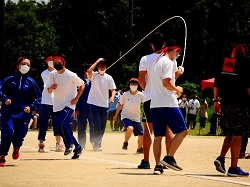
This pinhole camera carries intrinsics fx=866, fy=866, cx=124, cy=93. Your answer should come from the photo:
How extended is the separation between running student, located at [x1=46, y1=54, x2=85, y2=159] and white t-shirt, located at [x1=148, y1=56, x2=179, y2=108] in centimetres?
363

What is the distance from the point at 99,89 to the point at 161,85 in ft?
24.5

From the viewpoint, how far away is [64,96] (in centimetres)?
1630

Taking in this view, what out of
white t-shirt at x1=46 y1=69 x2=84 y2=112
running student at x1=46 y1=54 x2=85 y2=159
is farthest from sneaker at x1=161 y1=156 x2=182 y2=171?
white t-shirt at x1=46 y1=69 x2=84 y2=112

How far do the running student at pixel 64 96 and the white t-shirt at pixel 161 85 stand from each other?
363cm

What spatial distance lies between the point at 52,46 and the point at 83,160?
62100 millimetres

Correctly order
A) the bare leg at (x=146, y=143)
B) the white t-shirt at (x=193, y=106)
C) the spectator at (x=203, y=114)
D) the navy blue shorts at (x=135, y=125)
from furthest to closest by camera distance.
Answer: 1. the white t-shirt at (x=193, y=106)
2. the spectator at (x=203, y=114)
3. the navy blue shorts at (x=135, y=125)
4. the bare leg at (x=146, y=143)

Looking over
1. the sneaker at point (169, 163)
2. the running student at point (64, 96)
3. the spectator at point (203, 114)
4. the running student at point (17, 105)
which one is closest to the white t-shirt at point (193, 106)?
the spectator at point (203, 114)

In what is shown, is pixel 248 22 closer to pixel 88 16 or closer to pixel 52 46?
pixel 88 16

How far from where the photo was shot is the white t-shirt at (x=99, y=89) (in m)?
20.0

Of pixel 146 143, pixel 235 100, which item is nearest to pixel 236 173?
pixel 235 100

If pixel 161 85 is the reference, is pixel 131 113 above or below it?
below

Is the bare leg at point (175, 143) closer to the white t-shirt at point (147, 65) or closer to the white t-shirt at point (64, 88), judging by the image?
the white t-shirt at point (147, 65)

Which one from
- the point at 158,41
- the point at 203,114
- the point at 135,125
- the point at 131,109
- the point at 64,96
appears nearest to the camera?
the point at 158,41

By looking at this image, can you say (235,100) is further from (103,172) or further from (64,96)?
(64,96)
